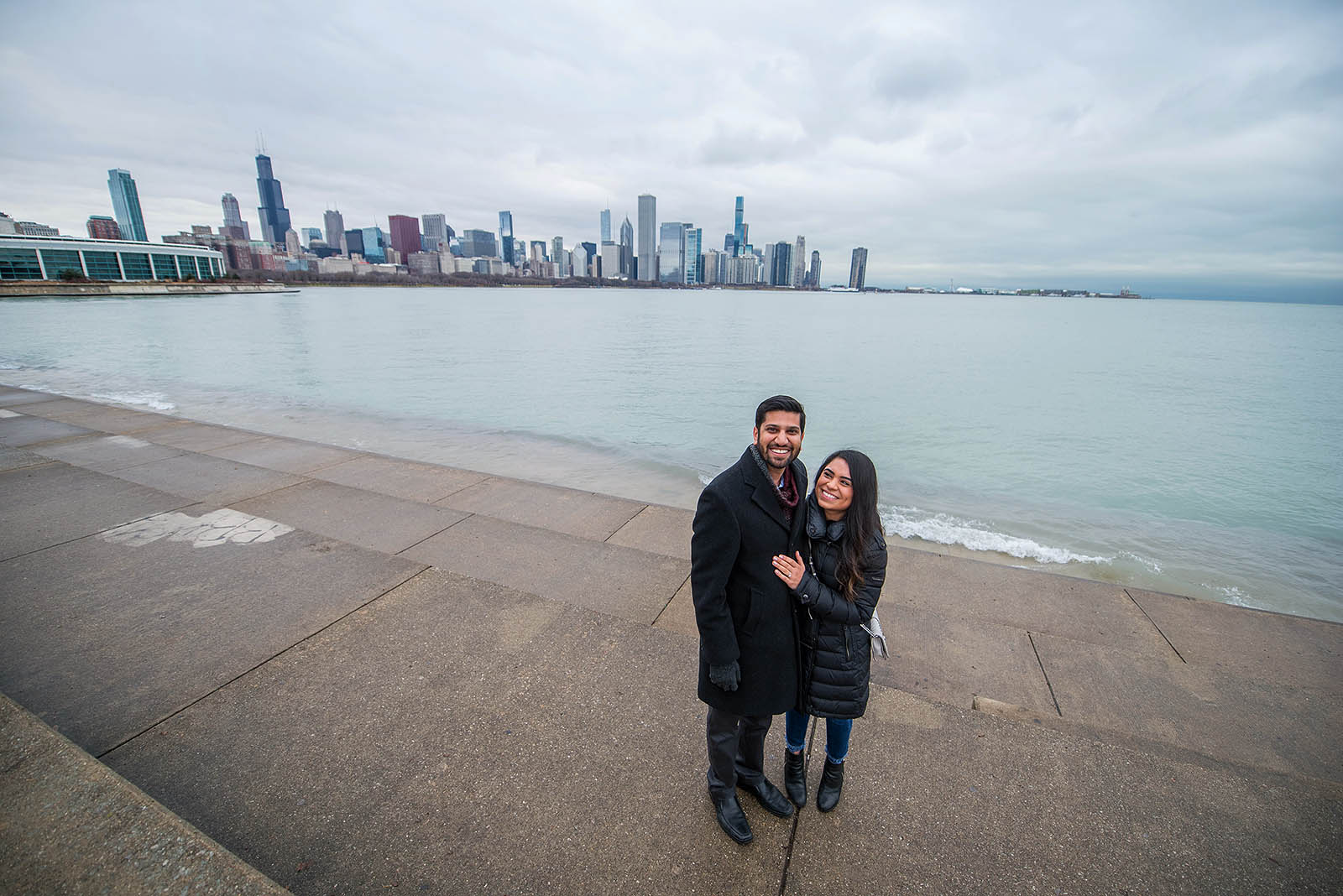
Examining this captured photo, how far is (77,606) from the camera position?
4281mm

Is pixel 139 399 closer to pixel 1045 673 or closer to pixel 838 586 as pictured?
pixel 838 586

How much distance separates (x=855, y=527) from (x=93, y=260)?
147218mm

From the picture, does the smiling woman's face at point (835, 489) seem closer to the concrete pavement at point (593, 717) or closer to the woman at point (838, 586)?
the woman at point (838, 586)

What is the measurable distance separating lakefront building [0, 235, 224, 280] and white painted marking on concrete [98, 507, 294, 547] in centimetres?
12986

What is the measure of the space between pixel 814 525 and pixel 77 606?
537 centimetres

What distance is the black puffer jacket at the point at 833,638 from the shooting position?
8.58 feet

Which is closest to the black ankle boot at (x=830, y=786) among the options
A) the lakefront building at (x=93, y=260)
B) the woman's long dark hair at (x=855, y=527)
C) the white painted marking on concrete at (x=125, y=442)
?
the woman's long dark hair at (x=855, y=527)

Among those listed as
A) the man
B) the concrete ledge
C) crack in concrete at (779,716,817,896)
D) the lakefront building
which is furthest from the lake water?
the lakefront building

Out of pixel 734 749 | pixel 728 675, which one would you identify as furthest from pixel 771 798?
pixel 728 675

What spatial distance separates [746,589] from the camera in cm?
253

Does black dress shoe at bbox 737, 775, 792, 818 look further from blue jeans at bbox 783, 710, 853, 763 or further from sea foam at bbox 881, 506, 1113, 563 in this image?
sea foam at bbox 881, 506, 1113, 563

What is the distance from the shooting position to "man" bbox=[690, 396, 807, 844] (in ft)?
7.89

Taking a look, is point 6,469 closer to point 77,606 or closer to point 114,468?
point 114,468

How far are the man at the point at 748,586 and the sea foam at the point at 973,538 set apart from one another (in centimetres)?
649
